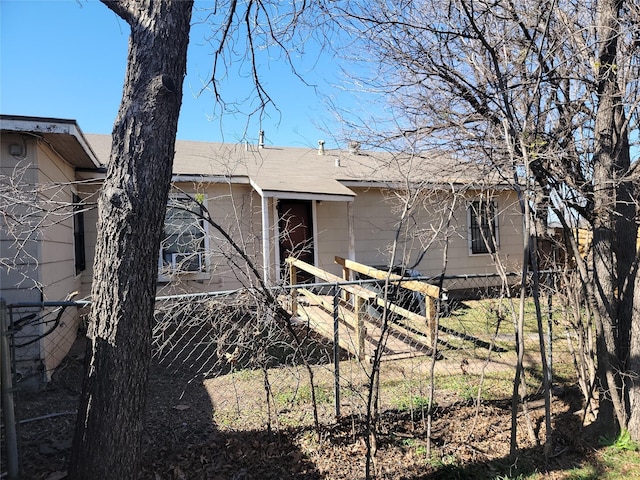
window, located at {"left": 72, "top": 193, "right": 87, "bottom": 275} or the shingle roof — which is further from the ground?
the shingle roof

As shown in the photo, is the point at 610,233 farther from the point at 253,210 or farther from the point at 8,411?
the point at 253,210

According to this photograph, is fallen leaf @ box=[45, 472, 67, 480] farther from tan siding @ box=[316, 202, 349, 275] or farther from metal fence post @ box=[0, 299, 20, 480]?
tan siding @ box=[316, 202, 349, 275]

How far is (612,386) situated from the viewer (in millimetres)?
4008

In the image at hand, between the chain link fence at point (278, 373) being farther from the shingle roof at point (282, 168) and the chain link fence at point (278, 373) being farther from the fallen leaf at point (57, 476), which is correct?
the shingle roof at point (282, 168)

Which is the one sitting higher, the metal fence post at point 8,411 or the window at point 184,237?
the window at point 184,237

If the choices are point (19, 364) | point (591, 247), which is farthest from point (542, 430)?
point (19, 364)

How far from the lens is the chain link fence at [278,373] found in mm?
3566

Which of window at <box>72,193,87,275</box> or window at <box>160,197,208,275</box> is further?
window at <box>72,193,87,275</box>

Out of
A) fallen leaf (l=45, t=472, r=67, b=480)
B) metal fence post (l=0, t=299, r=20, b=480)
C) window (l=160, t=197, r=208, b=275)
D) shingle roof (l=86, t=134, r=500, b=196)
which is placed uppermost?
shingle roof (l=86, t=134, r=500, b=196)

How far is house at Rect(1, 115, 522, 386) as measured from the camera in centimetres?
450

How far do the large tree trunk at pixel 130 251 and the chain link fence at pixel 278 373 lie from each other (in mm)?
689

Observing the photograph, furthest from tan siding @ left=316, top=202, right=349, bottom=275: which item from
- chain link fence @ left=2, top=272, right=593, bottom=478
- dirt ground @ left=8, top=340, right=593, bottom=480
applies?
dirt ground @ left=8, top=340, right=593, bottom=480

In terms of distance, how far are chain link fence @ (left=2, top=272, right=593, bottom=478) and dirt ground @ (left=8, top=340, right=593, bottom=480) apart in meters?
0.05

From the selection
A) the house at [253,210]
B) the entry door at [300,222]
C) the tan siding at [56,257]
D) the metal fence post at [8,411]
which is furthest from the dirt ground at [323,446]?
the entry door at [300,222]
